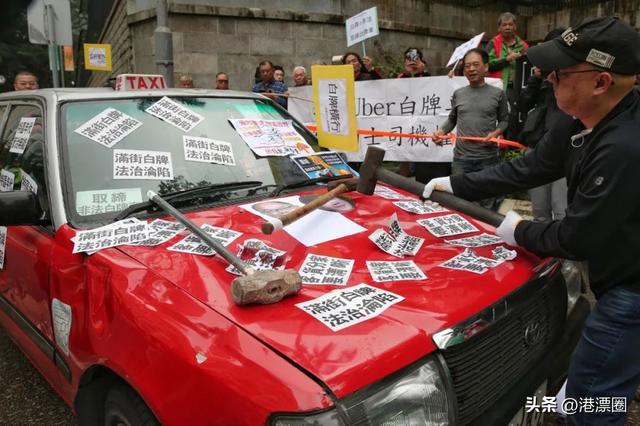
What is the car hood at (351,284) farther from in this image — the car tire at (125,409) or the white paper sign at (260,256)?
the car tire at (125,409)

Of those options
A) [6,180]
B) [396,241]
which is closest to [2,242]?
[6,180]

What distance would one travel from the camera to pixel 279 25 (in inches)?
407

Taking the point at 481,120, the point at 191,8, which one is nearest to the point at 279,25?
the point at 191,8

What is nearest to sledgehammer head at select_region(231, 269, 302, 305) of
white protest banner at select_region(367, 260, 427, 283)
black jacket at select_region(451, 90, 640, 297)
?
white protest banner at select_region(367, 260, 427, 283)

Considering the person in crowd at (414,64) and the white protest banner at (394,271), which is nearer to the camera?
the white protest banner at (394,271)

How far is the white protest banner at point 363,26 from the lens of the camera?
706 centimetres

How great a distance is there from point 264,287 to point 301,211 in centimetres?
64

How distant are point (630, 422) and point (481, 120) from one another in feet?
9.99

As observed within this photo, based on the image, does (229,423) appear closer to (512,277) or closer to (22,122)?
(512,277)

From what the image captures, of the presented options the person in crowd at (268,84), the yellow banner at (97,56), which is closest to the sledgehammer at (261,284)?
the person in crowd at (268,84)

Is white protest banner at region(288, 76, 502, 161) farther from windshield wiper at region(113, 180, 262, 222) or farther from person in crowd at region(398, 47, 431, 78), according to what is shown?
windshield wiper at region(113, 180, 262, 222)

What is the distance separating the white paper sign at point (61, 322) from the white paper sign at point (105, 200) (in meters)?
0.42

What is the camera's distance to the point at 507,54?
622 centimetres

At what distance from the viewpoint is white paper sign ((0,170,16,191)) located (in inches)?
112
